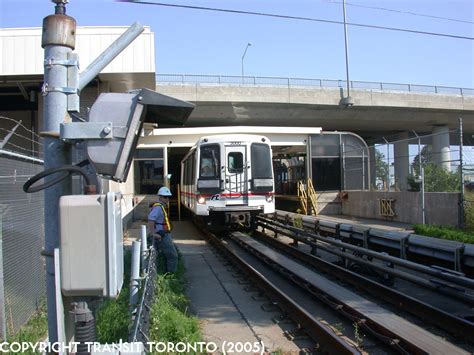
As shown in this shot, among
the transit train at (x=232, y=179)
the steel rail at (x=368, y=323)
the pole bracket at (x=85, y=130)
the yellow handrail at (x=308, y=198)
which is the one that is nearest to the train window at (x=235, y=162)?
the transit train at (x=232, y=179)

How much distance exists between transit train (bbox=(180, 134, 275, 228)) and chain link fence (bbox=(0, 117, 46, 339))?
8.21m

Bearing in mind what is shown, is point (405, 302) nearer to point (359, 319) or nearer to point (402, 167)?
point (359, 319)

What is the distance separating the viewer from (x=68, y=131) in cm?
266

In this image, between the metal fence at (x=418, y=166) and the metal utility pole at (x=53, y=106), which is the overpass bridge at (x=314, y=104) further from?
the metal utility pole at (x=53, y=106)

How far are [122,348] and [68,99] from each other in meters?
1.45

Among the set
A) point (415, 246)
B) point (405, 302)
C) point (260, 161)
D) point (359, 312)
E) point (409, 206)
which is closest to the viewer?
point (359, 312)

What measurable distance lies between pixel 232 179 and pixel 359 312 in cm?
950

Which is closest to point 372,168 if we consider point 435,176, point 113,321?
point 435,176

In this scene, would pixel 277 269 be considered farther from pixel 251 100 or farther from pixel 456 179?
pixel 251 100

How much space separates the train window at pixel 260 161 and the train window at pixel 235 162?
0.37 m

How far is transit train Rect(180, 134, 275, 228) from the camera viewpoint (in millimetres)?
15492

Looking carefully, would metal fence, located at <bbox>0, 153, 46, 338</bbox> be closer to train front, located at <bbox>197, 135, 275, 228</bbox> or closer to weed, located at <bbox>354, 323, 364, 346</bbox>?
weed, located at <bbox>354, 323, 364, 346</bbox>

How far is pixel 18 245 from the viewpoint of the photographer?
20.5ft

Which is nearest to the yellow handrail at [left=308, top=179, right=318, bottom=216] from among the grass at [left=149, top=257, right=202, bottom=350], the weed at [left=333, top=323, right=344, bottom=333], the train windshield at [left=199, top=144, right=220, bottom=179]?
the train windshield at [left=199, top=144, right=220, bottom=179]
